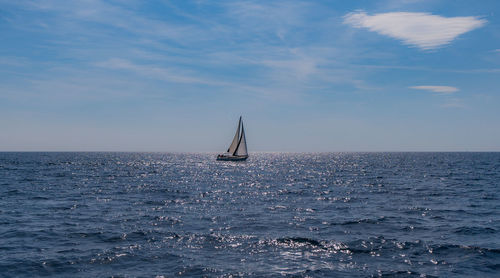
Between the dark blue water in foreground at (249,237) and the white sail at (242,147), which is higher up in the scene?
the white sail at (242,147)

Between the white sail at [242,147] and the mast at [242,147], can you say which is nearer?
the mast at [242,147]

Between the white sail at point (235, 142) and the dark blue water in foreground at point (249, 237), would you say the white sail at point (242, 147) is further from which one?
the dark blue water in foreground at point (249, 237)

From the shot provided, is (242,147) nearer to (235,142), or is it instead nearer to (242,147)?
(242,147)

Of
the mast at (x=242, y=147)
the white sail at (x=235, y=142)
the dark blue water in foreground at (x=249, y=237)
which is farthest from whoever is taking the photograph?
the mast at (x=242, y=147)

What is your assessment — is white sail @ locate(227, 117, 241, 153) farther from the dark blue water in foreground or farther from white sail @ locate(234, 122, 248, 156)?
the dark blue water in foreground

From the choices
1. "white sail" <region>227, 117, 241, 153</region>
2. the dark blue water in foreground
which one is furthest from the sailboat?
the dark blue water in foreground

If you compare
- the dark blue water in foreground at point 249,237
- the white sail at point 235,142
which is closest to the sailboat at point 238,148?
the white sail at point 235,142

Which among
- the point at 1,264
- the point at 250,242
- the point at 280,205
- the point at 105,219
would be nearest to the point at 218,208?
the point at 280,205

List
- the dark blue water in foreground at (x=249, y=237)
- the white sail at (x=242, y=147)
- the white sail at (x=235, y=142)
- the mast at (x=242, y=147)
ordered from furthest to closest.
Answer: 1. the white sail at (x=242, y=147)
2. the mast at (x=242, y=147)
3. the white sail at (x=235, y=142)
4. the dark blue water in foreground at (x=249, y=237)

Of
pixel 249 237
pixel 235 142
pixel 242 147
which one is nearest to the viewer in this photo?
pixel 249 237

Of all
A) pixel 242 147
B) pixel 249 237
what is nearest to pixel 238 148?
pixel 242 147

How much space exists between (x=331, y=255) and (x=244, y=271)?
16.5 ft

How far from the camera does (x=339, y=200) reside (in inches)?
1511

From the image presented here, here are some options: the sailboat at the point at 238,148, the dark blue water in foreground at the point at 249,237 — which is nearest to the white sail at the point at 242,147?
the sailboat at the point at 238,148
